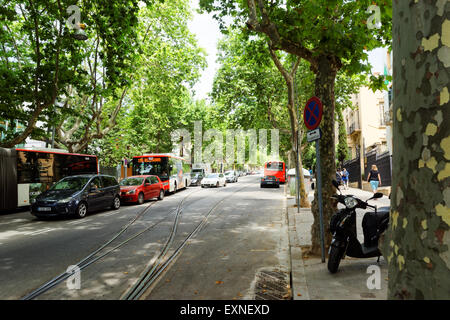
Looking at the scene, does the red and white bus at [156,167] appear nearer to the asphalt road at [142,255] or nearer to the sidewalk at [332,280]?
the asphalt road at [142,255]

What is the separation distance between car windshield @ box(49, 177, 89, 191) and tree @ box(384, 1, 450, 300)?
12.2 m

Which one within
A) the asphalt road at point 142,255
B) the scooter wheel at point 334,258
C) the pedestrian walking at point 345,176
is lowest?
the asphalt road at point 142,255

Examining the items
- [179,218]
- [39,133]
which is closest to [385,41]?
[179,218]

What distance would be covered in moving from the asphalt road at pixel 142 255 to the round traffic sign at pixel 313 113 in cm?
269

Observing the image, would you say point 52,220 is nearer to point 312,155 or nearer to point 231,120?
point 231,120

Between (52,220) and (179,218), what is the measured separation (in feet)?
15.3

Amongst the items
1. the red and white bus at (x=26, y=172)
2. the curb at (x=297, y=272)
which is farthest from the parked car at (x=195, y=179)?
the curb at (x=297, y=272)

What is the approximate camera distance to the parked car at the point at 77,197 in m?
11.0

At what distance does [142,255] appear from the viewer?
251 inches

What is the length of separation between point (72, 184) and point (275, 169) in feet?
70.2

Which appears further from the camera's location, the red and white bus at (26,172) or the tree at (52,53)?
the red and white bus at (26,172)

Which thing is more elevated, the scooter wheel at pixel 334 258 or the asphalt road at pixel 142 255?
the scooter wheel at pixel 334 258

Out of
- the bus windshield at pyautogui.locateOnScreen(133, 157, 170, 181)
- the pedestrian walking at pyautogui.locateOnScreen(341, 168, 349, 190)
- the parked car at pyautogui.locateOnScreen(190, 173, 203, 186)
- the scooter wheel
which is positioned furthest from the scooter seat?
the parked car at pyautogui.locateOnScreen(190, 173, 203, 186)

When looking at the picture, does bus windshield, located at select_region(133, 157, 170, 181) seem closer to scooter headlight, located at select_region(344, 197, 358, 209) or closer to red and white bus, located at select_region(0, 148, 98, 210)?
red and white bus, located at select_region(0, 148, 98, 210)
